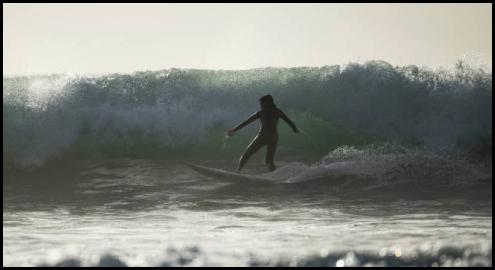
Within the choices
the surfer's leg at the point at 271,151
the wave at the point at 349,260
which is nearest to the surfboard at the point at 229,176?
the surfer's leg at the point at 271,151

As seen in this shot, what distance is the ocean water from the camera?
6570 mm

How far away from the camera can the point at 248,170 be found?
45.9ft

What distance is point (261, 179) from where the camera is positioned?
37.8 feet

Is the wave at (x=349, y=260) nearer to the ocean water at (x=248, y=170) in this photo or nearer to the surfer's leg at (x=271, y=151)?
the ocean water at (x=248, y=170)

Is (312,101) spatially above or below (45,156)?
above

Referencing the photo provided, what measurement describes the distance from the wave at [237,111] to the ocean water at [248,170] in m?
0.03

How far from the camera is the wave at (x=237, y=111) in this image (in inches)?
651

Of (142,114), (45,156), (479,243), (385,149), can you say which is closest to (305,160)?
(385,149)

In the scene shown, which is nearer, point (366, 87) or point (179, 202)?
point (179, 202)

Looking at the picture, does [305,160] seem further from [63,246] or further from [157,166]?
[63,246]

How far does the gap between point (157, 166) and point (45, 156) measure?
3.05 metres

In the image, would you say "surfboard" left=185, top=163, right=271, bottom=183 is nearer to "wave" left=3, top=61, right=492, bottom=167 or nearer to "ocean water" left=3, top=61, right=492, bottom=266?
"ocean water" left=3, top=61, right=492, bottom=266

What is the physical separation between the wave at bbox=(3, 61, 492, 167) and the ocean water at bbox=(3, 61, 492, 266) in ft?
0.11

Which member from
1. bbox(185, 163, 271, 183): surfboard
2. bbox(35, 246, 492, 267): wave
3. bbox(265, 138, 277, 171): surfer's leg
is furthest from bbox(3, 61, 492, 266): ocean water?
bbox(265, 138, 277, 171): surfer's leg
